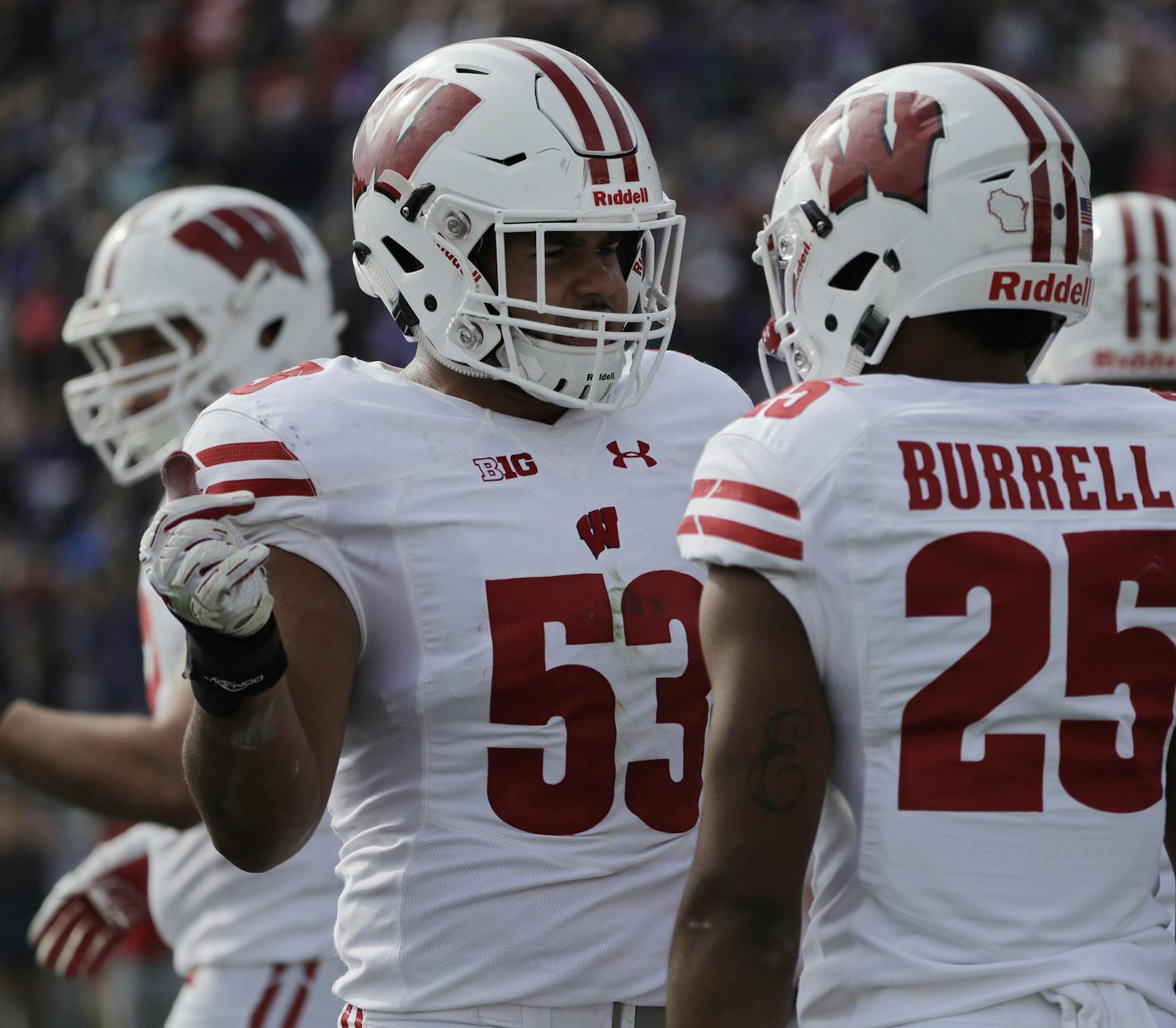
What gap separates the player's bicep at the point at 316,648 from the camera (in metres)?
2.36

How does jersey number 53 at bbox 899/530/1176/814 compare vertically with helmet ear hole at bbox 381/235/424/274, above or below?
below

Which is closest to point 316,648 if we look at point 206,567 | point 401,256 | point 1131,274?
point 206,567

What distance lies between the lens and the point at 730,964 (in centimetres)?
194

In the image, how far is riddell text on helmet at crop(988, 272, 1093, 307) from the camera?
7.05 feet

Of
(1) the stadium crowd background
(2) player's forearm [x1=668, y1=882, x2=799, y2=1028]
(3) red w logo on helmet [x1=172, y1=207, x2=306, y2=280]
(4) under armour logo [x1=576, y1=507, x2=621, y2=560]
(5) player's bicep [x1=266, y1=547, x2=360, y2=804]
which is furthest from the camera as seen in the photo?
(1) the stadium crowd background

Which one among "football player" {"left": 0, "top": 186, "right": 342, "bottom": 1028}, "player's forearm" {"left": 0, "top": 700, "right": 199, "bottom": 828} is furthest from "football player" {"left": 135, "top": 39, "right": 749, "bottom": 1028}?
"football player" {"left": 0, "top": 186, "right": 342, "bottom": 1028}

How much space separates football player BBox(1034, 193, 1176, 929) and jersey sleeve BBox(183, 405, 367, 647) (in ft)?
6.74

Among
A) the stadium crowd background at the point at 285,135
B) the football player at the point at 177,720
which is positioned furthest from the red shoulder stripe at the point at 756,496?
the stadium crowd background at the point at 285,135

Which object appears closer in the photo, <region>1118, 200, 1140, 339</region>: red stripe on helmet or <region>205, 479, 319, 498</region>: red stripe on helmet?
<region>205, 479, 319, 498</region>: red stripe on helmet

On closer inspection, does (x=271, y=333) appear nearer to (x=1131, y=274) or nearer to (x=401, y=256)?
(x=401, y=256)

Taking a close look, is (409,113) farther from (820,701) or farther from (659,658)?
(820,701)

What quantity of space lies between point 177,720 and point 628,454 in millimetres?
1023

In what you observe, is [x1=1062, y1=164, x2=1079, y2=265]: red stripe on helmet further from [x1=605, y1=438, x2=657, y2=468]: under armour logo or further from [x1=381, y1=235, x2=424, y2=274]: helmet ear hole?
[x1=381, y1=235, x2=424, y2=274]: helmet ear hole

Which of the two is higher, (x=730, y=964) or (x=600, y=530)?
(x=600, y=530)
